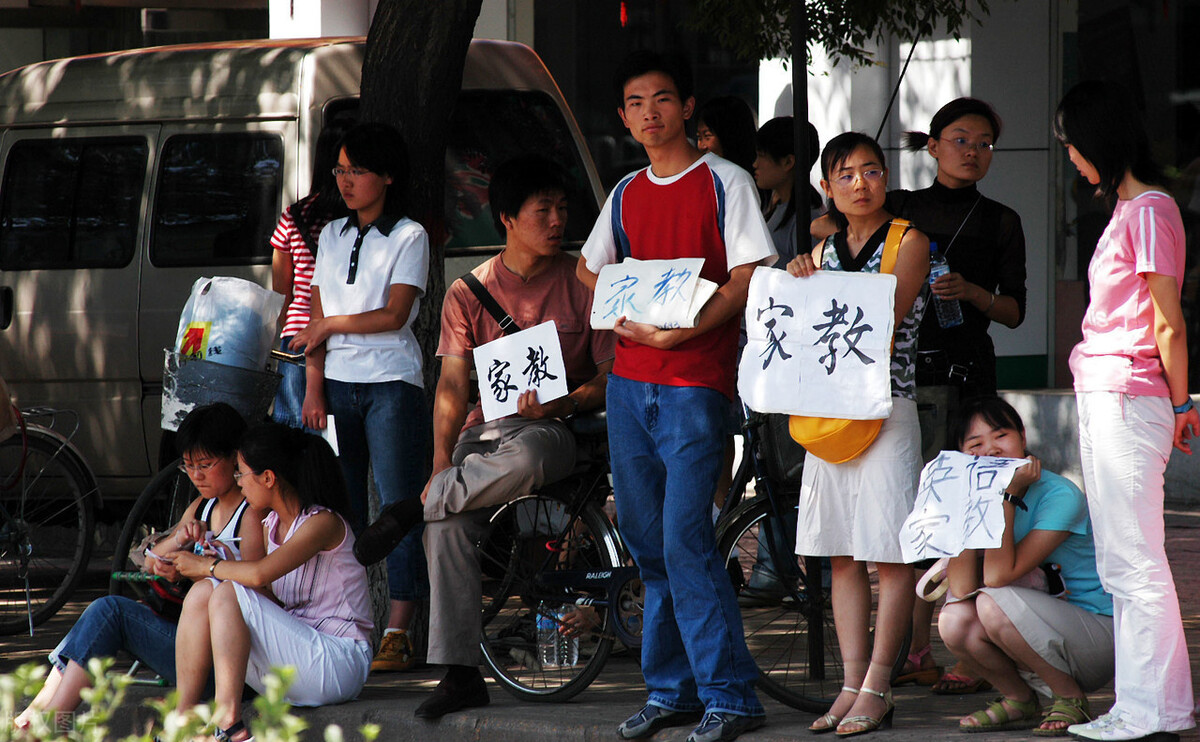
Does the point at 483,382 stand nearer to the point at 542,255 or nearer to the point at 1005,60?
the point at 542,255

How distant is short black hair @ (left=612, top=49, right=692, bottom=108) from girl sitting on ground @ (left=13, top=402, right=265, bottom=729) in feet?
6.28

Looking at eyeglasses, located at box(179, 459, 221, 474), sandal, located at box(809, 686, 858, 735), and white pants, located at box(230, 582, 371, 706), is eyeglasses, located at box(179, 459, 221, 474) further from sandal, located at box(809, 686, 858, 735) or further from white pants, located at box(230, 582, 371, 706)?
sandal, located at box(809, 686, 858, 735)

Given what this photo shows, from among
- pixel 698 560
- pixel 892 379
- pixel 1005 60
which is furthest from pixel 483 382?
pixel 1005 60

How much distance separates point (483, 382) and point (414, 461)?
57 cm

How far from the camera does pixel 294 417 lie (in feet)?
19.4

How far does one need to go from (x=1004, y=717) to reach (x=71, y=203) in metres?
5.46

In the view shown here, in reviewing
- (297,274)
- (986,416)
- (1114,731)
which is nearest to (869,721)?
(1114,731)

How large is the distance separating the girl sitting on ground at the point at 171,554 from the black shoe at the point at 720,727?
161 centimetres

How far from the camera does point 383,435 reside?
18.1ft

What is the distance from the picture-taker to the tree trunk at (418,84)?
5.93 m

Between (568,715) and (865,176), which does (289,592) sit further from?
(865,176)

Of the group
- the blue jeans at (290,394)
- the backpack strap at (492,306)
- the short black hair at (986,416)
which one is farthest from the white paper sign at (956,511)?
the blue jeans at (290,394)

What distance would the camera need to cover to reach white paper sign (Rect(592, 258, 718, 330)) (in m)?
4.53

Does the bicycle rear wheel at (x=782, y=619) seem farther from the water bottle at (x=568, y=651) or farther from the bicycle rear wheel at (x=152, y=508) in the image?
the bicycle rear wheel at (x=152, y=508)
